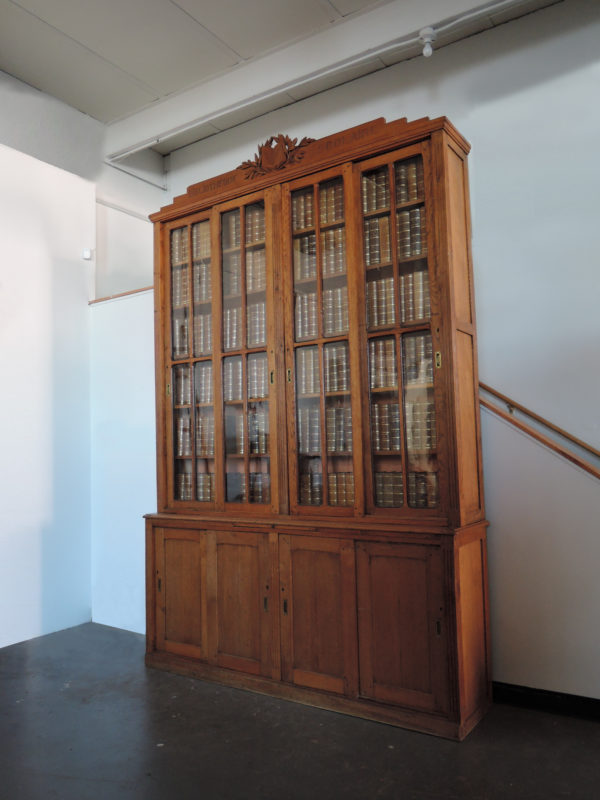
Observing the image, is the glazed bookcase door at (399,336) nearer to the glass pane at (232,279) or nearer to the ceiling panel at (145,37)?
the glass pane at (232,279)

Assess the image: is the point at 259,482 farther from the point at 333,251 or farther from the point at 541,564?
the point at 541,564

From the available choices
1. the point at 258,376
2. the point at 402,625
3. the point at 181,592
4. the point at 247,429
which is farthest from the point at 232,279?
the point at 402,625

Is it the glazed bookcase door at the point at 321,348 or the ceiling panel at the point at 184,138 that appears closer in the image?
the glazed bookcase door at the point at 321,348

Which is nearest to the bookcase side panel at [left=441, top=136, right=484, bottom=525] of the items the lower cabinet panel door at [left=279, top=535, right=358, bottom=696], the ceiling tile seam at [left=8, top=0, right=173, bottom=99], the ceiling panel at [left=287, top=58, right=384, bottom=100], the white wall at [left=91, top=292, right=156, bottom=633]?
the lower cabinet panel door at [left=279, top=535, right=358, bottom=696]

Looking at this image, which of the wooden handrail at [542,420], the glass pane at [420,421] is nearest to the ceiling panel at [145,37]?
the glass pane at [420,421]

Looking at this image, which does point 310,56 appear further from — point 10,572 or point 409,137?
point 10,572

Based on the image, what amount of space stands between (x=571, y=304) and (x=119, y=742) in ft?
9.85

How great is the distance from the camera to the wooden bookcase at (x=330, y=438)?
2.97 meters

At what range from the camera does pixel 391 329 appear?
3150mm

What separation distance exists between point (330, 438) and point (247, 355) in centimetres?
72

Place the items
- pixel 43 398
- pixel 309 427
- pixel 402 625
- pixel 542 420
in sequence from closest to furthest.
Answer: pixel 402 625
pixel 542 420
pixel 309 427
pixel 43 398

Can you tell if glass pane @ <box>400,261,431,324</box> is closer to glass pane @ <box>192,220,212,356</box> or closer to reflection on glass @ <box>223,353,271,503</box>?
reflection on glass @ <box>223,353,271,503</box>

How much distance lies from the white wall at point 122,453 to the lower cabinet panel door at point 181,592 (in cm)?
65

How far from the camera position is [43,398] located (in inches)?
178
